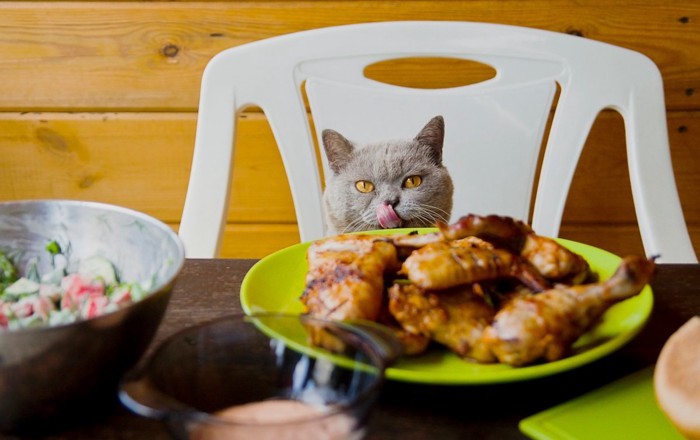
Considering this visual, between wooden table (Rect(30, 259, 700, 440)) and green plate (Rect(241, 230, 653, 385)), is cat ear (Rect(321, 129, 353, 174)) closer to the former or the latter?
green plate (Rect(241, 230, 653, 385))

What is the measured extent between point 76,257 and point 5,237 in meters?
0.06

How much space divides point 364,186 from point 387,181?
37 mm

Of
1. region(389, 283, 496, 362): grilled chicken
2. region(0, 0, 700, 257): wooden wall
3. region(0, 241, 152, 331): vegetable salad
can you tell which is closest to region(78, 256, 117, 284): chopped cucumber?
region(0, 241, 152, 331): vegetable salad

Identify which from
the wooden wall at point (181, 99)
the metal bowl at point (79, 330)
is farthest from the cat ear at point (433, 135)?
the metal bowl at point (79, 330)

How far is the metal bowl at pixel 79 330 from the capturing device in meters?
0.41

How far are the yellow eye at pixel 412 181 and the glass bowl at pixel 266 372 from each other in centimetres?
66

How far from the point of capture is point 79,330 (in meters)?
0.42

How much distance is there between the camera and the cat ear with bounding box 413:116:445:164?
113 cm

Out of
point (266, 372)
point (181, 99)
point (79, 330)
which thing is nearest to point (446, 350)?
point (266, 372)

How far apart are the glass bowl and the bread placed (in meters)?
0.17

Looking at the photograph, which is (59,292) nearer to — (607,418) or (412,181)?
(607,418)

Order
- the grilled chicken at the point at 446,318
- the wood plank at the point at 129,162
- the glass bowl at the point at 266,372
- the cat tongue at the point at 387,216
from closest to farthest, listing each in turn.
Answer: the glass bowl at the point at 266,372 < the grilled chicken at the point at 446,318 < the cat tongue at the point at 387,216 < the wood plank at the point at 129,162

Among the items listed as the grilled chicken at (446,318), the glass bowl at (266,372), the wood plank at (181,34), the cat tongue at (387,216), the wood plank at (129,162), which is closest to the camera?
the glass bowl at (266,372)

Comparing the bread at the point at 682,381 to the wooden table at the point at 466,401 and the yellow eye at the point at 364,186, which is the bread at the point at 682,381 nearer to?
the wooden table at the point at 466,401
